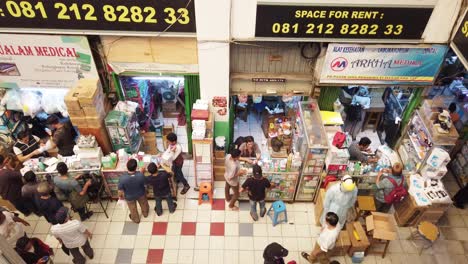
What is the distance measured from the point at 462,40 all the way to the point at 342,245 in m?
4.79

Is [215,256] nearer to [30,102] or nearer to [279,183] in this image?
[279,183]

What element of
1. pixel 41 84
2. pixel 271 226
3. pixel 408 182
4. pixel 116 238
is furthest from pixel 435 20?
pixel 41 84

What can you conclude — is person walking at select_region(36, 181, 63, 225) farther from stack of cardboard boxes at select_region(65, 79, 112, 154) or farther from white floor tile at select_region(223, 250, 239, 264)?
white floor tile at select_region(223, 250, 239, 264)

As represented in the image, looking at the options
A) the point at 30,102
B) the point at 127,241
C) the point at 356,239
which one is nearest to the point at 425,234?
the point at 356,239

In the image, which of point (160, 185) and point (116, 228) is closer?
point (160, 185)

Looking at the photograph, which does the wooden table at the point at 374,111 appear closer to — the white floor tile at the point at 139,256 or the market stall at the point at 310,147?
the market stall at the point at 310,147

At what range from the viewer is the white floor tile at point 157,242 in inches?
312

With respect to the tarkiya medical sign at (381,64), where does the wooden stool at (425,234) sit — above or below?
below

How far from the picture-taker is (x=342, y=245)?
752 cm

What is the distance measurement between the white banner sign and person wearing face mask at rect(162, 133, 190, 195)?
2.34m

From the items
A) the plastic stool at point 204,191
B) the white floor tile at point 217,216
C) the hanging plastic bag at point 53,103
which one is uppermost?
the hanging plastic bag at point 53,103

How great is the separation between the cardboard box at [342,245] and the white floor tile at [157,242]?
371 centimetres

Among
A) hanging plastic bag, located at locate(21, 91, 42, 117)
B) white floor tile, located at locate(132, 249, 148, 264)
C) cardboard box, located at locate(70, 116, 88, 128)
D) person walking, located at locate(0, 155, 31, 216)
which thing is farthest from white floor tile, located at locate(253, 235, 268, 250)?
hanging plastic bag, located at locate(21, 91, 42, 117)

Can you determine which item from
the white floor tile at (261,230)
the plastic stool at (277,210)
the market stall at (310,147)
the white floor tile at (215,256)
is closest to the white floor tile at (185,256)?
the white floor tile at (215,256)
